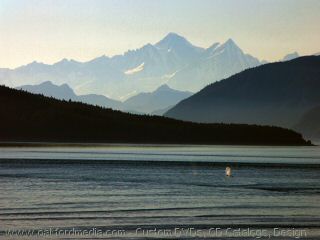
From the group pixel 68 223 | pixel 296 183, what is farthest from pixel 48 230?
pixel 296 183

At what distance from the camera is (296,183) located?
10319 centimetres

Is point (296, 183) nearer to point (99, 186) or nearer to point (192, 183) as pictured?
point (192, 183)

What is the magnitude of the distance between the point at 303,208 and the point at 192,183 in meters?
32.9

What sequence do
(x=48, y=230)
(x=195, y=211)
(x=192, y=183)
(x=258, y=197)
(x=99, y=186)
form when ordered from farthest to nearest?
Answer: (x=192, y=183) < (x=99, y=186) < (x=258, y=197) < (x=195, y=211) < (x=48, y=230)

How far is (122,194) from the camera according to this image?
80.1 m

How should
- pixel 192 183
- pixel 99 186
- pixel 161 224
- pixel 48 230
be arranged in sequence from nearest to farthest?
pixel 48 230 < pixel 161 224 < pixel 99 186 < pixel 192 183

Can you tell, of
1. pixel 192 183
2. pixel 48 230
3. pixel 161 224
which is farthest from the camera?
pixel 192 183

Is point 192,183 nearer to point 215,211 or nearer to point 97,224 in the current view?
point 215,211

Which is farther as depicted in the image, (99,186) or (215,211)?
(99,186)

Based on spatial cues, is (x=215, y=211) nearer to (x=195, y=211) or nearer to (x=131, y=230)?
(x=195, y=211)

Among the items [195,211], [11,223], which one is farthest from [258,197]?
[11,223]

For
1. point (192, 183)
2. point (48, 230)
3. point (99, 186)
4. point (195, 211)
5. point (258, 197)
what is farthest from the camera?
point (192, 183)

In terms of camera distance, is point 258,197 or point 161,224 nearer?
point 161,224

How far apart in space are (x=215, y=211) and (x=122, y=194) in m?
16.5
